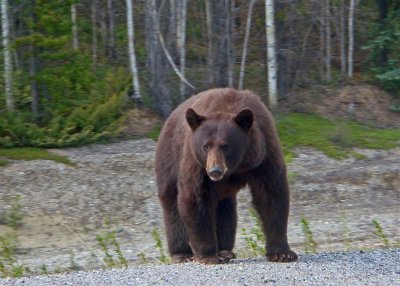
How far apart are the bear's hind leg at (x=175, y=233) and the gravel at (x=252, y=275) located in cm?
73

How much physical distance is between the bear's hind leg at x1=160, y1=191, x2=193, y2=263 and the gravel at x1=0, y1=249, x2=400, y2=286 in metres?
0.73

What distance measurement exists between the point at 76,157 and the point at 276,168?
1251 cm

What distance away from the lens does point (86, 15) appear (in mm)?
27766

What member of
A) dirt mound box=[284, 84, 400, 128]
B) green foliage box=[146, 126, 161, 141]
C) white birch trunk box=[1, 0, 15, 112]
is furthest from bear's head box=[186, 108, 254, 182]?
dirt mound box=[284, 84, 400, 128]

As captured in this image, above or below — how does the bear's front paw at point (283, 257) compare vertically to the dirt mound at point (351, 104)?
Result: above

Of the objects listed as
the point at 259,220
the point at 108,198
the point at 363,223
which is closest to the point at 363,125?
the point at 363,223

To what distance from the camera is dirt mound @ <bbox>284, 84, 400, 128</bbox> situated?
982 inches

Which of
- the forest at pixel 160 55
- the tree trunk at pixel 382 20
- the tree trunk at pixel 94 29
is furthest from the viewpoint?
the tree trunk at pixel 382 20

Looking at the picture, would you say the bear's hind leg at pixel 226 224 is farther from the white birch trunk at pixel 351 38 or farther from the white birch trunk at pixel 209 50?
the white birch trunk at pixel 351 38

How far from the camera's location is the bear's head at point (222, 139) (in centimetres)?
809

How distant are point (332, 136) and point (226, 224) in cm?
1332

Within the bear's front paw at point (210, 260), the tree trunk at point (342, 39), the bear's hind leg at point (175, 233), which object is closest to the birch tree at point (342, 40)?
the tree trunk at point (342, 39)

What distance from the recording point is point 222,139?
818cm

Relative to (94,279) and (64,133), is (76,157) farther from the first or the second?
(94,279)
